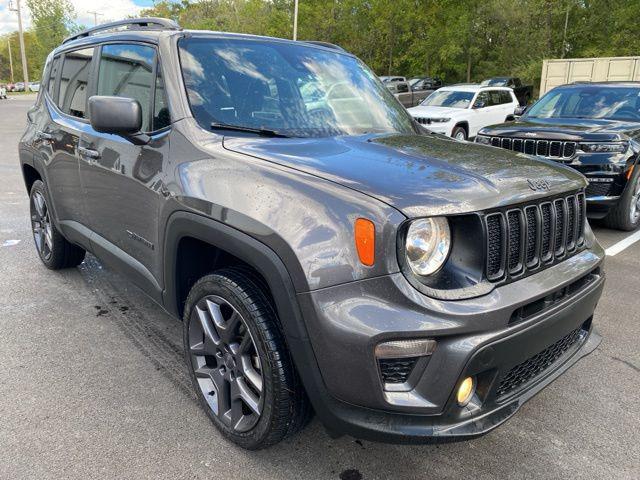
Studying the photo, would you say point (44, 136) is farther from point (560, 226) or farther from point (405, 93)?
point (405, 93)

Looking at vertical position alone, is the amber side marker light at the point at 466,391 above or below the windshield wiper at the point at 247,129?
below

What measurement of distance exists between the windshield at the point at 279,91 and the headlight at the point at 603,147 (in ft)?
11.2

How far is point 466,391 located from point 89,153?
105 inches

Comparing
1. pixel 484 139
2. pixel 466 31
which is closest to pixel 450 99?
pixel 484 139

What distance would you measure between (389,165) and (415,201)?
0.36 meters

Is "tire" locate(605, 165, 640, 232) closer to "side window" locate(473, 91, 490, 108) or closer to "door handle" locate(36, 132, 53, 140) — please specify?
"door handle" locate(36, 132, 53, 140)

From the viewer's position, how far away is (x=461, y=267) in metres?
1.91

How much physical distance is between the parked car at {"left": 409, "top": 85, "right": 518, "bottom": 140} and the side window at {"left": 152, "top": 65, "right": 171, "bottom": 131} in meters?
10.8

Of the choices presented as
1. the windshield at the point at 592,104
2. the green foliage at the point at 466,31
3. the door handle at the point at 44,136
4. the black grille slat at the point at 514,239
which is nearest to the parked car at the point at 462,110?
the windshield at the point at 592,104

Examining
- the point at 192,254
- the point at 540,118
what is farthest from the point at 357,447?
the point at 540,118

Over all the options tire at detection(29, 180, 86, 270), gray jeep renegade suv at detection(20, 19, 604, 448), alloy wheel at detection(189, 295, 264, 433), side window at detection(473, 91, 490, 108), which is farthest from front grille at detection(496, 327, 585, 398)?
side window at detection(473, 91, 490, 108)

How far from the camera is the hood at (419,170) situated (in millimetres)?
1875

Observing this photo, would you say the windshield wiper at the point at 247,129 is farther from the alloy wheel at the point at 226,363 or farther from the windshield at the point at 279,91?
the alloy wheel at the point at 226,363

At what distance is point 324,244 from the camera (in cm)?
185
